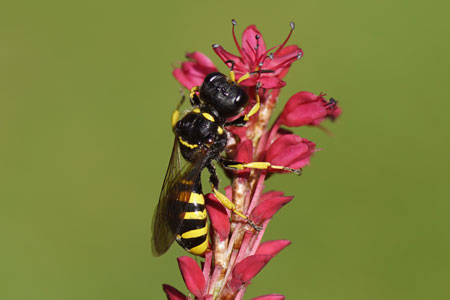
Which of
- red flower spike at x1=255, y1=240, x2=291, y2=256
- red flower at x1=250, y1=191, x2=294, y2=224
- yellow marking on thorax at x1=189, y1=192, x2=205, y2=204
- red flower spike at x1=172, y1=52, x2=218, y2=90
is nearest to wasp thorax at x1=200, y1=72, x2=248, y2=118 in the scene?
red flower spike at x1=172, y1=52, x2=218, y2=90

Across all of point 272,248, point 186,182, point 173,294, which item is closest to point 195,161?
point 186,182

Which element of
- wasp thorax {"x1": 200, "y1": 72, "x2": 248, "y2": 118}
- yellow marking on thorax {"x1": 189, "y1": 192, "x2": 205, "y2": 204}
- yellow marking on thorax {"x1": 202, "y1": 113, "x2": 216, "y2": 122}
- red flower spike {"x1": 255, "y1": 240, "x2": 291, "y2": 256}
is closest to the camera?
red flower spike {"x1": 255, "y1": 240, "x2": 291, "y2": 256}

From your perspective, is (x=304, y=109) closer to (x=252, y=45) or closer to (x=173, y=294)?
(x=252, y=45)

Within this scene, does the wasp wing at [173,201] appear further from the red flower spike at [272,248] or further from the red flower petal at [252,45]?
the red flower petal at [252,45]

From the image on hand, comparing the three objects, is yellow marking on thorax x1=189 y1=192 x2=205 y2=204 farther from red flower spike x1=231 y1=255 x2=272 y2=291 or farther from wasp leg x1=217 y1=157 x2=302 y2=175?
red flower spike x1=231 y1=255 x2=272 y2=291

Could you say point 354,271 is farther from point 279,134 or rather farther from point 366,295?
point 279,134
